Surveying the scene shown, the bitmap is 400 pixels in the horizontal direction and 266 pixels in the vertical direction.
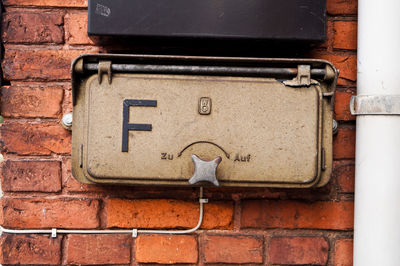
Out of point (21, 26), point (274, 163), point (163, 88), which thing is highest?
point (21, 26)

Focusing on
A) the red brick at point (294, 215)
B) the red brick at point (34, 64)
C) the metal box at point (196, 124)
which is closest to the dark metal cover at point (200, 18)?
the metal box at point (196, 124)

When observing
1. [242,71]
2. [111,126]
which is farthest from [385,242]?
→ [111,126]

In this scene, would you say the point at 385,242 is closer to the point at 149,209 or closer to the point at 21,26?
the point at 149,209

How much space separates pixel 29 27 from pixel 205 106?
439 millimetres

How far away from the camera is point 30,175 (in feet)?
2.64

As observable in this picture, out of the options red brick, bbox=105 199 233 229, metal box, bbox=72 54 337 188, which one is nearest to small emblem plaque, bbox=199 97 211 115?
metal box, bbox=72 54 337 188

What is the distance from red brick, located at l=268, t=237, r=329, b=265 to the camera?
82 centimetres

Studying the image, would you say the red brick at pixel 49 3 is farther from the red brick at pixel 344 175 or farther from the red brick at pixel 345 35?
the red brick at pixel 344 175

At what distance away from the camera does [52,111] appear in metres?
0.81

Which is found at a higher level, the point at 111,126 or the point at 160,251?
the point at 111,126

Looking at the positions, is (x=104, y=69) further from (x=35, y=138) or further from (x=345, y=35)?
(x=345, y=35)

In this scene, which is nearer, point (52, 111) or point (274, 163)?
point (274, 163)

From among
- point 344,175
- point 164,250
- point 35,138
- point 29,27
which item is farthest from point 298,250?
point 29,27

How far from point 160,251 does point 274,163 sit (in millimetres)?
329
